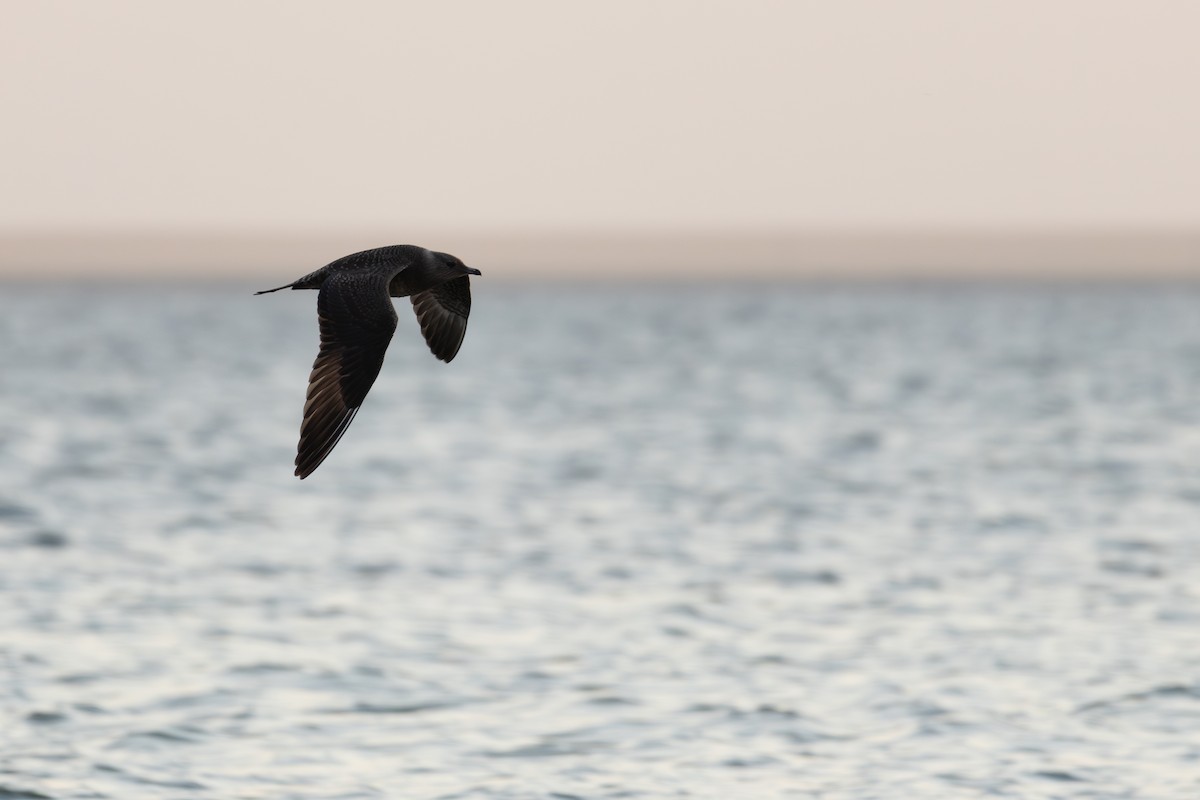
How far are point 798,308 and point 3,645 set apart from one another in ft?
462

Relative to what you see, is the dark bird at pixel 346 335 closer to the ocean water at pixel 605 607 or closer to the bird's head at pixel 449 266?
the bird's head at pixel 449 266

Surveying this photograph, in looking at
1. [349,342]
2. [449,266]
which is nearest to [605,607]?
[449,266]

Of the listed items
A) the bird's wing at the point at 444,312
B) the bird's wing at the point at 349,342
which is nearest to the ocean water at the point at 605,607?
the bird's wing at the point at 444,312

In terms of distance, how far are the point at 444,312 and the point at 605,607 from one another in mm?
6541

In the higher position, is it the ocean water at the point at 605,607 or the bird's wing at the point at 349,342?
the bird's wing at the point at 349,342

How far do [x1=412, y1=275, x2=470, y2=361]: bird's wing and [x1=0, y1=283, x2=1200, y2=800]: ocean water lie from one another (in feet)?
10.1

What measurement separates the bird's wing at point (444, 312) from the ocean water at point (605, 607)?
10.1 feet

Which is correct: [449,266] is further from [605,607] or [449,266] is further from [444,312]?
[605,607]

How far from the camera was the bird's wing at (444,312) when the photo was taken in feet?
37.9

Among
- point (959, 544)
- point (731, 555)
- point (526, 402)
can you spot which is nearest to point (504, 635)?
point (731, 555)

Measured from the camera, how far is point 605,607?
17.6m

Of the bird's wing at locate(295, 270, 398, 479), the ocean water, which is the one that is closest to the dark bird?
the bird's wing at locate(295, 270, 398, 479)

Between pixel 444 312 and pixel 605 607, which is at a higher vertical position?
pixel 444 312

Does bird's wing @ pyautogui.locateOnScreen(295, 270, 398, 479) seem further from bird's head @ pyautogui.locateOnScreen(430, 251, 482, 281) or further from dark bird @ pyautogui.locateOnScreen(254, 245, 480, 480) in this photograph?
bird's head @ pyautogui.locateOnScreen(430, 251, 482, 281)
